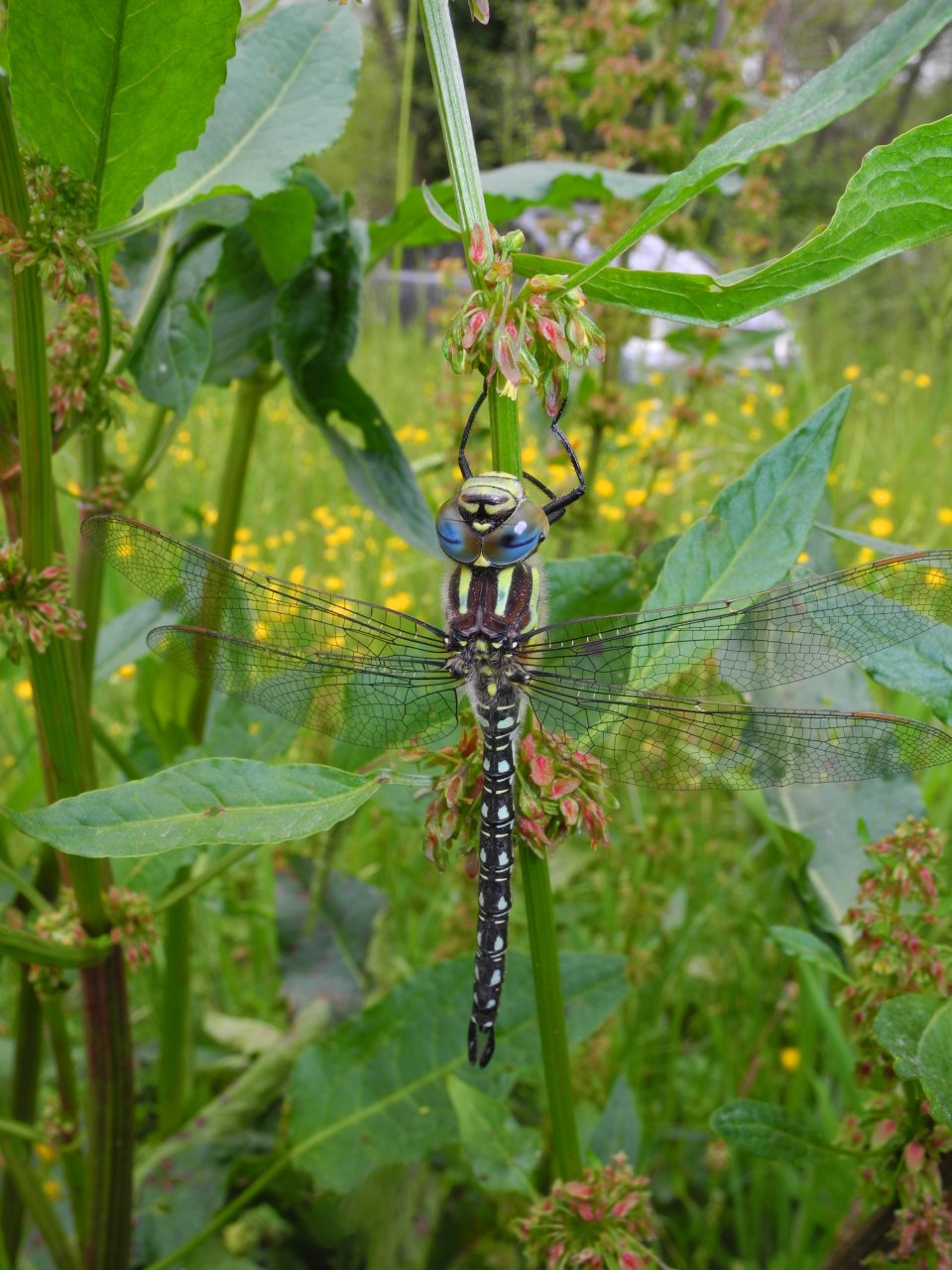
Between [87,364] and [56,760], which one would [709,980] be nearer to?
[56,760]

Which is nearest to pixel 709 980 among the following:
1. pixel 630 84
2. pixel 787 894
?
pixel 787 894

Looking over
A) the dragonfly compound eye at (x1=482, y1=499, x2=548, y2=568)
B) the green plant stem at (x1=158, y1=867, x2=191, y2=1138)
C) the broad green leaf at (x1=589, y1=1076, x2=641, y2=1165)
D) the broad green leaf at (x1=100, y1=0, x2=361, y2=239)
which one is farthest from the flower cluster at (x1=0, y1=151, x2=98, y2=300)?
the broad green leaf at (x1=589, y1=1076, x2=641, y2=1165)

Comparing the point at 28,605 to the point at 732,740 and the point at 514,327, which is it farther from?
the point at 732,740

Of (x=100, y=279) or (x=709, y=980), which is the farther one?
(x=709, y=980)

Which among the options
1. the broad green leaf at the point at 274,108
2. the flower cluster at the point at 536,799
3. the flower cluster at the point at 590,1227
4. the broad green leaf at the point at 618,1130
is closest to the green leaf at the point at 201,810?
the flower cluster at the point at 536,799

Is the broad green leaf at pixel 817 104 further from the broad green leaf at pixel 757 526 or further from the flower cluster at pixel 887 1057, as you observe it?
the flower cluster at pixel 887 1057

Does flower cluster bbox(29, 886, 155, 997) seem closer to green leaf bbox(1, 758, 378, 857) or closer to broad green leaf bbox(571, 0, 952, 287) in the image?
green leaf bbox(1, 758, 378, 857)
